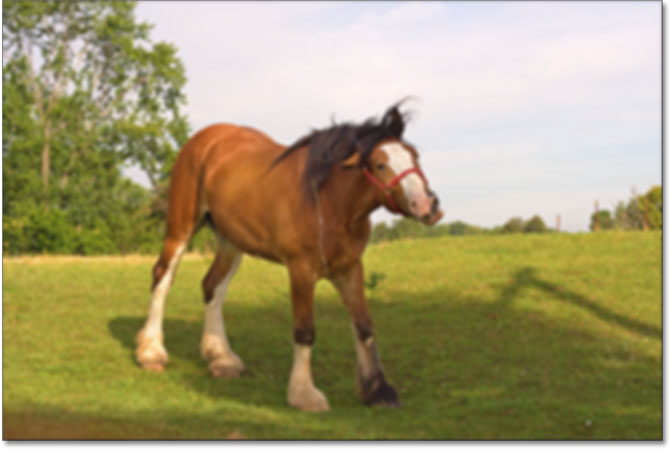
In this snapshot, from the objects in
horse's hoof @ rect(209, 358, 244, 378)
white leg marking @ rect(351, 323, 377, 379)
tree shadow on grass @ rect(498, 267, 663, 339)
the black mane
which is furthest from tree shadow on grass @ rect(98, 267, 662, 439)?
the black mane

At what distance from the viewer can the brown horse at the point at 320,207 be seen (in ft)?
26.0

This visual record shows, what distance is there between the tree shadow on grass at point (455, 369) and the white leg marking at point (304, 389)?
8.2 inches

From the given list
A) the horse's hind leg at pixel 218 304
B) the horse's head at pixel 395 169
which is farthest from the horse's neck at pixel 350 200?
the horse's hind leg at pixel 218 304

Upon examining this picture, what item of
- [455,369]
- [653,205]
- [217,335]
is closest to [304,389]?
[217,335]

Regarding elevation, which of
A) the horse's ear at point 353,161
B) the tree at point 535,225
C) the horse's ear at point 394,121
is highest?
the horse's ear at point 394,121

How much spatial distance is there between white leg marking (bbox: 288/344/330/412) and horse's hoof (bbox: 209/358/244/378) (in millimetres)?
1608

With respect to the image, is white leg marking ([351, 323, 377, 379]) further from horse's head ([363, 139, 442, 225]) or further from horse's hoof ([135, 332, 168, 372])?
horse's hoof ([135, 332, 168, 372])

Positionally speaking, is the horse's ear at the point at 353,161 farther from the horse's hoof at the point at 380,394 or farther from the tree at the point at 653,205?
the tree at the point at 653,205

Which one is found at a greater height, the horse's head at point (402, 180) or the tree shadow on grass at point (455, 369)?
the horse's head at point (402, 180)

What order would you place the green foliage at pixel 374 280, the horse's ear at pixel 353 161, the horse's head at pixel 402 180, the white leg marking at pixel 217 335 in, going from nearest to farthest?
the horse's head at pixel 402 180 → the horse's ear at pixel 353 161 → the white leg marking at pixel 217 335 → the green foliage at pixel 374 280

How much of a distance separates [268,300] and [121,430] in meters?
7.59

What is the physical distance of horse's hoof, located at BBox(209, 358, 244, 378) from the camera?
9.77 m

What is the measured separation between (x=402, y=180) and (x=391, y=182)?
0.39 feet

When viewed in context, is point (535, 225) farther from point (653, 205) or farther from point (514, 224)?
point (653, 205)
